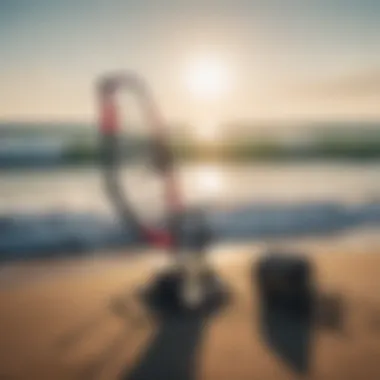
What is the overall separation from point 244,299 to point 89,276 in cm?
104

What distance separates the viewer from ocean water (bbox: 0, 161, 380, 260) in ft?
15.7

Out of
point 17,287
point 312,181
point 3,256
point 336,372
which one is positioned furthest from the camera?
point 312,181

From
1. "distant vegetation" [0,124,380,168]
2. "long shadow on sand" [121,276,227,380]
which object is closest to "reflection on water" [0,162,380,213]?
"distant vegetation" [0,124,380,168]

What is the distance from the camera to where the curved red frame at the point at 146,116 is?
11.7 feet

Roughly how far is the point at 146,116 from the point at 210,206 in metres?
2.63

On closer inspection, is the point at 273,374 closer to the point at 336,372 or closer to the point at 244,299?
the point at 336,372

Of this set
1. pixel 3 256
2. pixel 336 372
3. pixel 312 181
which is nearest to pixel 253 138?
pixel 312 181

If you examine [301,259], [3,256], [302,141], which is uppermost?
[301,259]

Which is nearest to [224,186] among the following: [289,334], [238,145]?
[238,145]

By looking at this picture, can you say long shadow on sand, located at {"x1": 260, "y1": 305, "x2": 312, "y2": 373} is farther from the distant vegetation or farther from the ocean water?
the distant vegetation

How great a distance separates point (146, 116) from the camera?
401cm

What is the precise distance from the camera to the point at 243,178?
368 inches

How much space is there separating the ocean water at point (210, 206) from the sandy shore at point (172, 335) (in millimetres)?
1206

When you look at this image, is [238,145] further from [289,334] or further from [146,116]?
[289,334]
